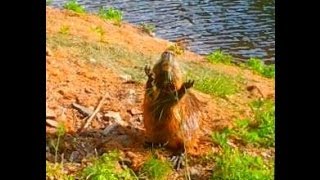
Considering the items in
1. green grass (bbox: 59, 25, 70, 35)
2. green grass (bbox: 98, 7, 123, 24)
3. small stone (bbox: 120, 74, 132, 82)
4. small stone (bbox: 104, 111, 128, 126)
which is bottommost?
small stone (bbox: 104, 111, 128, 126)

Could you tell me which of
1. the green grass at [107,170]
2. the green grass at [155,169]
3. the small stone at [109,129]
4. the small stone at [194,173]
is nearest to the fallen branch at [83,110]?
the small stone at [109,129]

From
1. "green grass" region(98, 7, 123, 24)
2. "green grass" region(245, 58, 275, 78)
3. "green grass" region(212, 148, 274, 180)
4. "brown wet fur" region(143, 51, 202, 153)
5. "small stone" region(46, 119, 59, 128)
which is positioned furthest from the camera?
"green grass" region(98, 7, 123, 24)

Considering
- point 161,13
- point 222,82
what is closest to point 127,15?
point 161,13

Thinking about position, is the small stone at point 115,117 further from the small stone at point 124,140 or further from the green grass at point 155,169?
the green grass at point 155,169

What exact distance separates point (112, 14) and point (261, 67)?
2539mm

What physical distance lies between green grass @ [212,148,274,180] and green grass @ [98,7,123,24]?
4861mm

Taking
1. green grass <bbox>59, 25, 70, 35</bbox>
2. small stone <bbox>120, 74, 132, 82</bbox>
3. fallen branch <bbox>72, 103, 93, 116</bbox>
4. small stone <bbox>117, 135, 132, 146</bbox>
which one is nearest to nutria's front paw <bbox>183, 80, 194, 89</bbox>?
small stone <bbox>117, 135, 132, 146</bbox>

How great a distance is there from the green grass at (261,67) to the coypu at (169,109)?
2.89 metres

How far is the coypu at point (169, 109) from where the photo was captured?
13.0 ft

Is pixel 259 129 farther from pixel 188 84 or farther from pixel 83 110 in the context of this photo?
pixel 83 110

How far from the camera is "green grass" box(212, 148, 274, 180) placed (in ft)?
12.3

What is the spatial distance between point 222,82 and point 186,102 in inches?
63.1

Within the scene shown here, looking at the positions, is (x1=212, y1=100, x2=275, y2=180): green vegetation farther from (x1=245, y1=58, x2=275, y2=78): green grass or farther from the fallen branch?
(x1=245, y1=58, x2=275, y2=78): green grass
